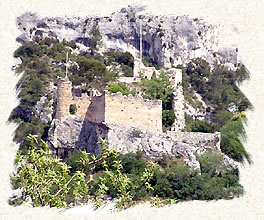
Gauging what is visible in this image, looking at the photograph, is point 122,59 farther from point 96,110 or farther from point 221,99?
point 96,110

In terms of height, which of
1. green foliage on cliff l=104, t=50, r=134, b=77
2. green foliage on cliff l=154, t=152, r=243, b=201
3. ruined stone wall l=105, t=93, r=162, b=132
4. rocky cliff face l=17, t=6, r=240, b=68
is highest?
rocky cliff face l=17, t=6, r=240, b=68

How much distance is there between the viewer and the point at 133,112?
1233 inches

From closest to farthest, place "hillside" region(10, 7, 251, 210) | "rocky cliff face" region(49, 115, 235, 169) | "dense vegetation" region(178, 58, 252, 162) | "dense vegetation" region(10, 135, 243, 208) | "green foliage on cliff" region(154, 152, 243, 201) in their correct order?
"dense vegetation" region(10, 135, 243, 208) < "green foliage on cliff" region(154, 152, 243, 201) < "hillside" region(10, 7, 251, 210) < "rocky cliff face" region(49, 115, 235, 169) < "dense vegetation" region(178, 58, 252, 162)

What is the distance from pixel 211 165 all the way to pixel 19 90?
22437 millimetres

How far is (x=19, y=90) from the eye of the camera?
48344 millimetres

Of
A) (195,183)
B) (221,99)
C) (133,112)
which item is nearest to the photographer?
(195,183)

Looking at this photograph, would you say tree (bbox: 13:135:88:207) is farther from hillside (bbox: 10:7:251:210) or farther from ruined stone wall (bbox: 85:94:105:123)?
ruined stone wall (bbox: 85:94:105:123)

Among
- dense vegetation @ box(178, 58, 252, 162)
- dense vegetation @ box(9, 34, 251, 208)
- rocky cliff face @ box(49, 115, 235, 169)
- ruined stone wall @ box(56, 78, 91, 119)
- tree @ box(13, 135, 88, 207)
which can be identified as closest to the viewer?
tree @ box(13, 135, 88, 207)

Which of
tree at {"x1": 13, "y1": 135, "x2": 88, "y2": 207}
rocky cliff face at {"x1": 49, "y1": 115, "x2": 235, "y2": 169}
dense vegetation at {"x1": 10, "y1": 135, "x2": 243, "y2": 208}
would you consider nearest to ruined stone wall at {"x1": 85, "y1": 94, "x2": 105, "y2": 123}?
rocky cliff face at {"x1": 49, "y1": 115, "x2": 235, "y2": 169}

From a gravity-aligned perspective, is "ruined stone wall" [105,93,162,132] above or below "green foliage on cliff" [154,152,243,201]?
above

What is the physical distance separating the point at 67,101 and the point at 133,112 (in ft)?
14.3

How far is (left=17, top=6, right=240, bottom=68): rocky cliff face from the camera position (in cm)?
6456

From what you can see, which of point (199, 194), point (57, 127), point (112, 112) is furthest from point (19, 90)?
point (199, 194)

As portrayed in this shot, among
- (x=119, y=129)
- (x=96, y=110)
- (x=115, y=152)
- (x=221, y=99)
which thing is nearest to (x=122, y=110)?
(x=119, y=129)
